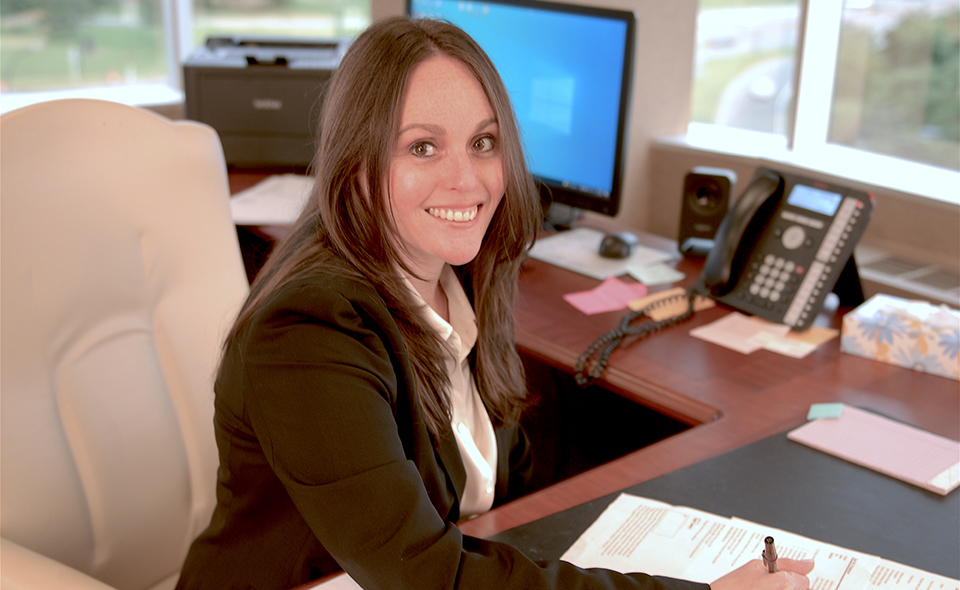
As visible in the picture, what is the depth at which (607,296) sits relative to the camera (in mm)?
1638

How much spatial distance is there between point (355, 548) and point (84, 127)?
662mm

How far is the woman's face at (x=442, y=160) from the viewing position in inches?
38.3

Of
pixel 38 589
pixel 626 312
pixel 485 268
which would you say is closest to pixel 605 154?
pixel 626 312

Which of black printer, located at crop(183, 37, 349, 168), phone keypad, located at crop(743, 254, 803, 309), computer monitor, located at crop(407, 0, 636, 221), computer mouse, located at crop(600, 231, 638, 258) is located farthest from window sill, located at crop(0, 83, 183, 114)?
phone keypad, located at crop(743, 254, 803, 309)

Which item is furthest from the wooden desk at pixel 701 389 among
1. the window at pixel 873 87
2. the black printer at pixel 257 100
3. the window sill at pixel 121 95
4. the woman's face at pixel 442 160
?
the window sill at pixel 121 95

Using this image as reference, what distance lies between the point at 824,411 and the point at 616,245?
Result: 2.41 feet

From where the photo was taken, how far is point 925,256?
1855 mm

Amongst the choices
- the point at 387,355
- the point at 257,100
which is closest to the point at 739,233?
the point at 387,355

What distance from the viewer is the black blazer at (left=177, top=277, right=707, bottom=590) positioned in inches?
30.5

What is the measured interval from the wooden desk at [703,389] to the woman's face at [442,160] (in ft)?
1.11

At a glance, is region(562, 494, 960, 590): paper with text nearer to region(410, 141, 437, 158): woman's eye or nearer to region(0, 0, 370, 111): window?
region(410, 141, 437, 158): woman's eye

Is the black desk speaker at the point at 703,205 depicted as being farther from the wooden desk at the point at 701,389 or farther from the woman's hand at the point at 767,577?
the woman's hand at the point at 767,577

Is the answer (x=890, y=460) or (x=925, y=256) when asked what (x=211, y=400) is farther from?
(x=925, y=256)

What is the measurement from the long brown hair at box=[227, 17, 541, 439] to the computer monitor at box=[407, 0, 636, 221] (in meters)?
0.70
